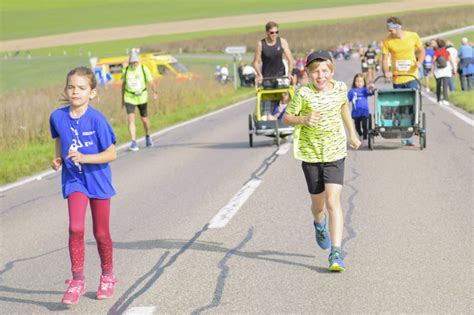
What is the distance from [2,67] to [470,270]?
2744 inches

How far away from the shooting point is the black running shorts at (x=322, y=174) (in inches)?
301

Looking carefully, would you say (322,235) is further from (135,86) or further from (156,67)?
(156,67)

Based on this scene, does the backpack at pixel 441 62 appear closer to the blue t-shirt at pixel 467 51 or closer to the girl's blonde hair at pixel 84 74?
the blue t-shirt at pixel 467 51

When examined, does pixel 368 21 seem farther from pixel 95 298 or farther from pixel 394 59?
pixel 95 298

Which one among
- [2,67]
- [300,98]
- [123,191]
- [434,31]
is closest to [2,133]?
[123,191]

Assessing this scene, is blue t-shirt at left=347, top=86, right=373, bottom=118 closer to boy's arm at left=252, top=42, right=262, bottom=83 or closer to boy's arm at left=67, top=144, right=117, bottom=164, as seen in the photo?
boy's arm at left=252, top=42, right=262, bottom=83

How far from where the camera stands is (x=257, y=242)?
28.6 ft

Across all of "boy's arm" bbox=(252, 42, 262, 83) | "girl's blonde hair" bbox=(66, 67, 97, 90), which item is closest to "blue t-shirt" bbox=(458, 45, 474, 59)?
"boy's arm" bbox=(252, 42, 262, 83)

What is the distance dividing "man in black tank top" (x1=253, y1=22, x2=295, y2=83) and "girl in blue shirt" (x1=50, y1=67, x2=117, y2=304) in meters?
9.45

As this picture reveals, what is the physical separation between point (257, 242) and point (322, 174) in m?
1.26

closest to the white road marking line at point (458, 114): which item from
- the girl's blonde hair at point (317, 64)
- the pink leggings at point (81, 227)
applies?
the girl's blonde hair at point (317, 64)

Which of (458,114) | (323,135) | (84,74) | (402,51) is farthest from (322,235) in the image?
(458,114)

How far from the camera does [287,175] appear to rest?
1339cm

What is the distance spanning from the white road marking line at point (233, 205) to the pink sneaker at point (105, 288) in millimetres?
2751
